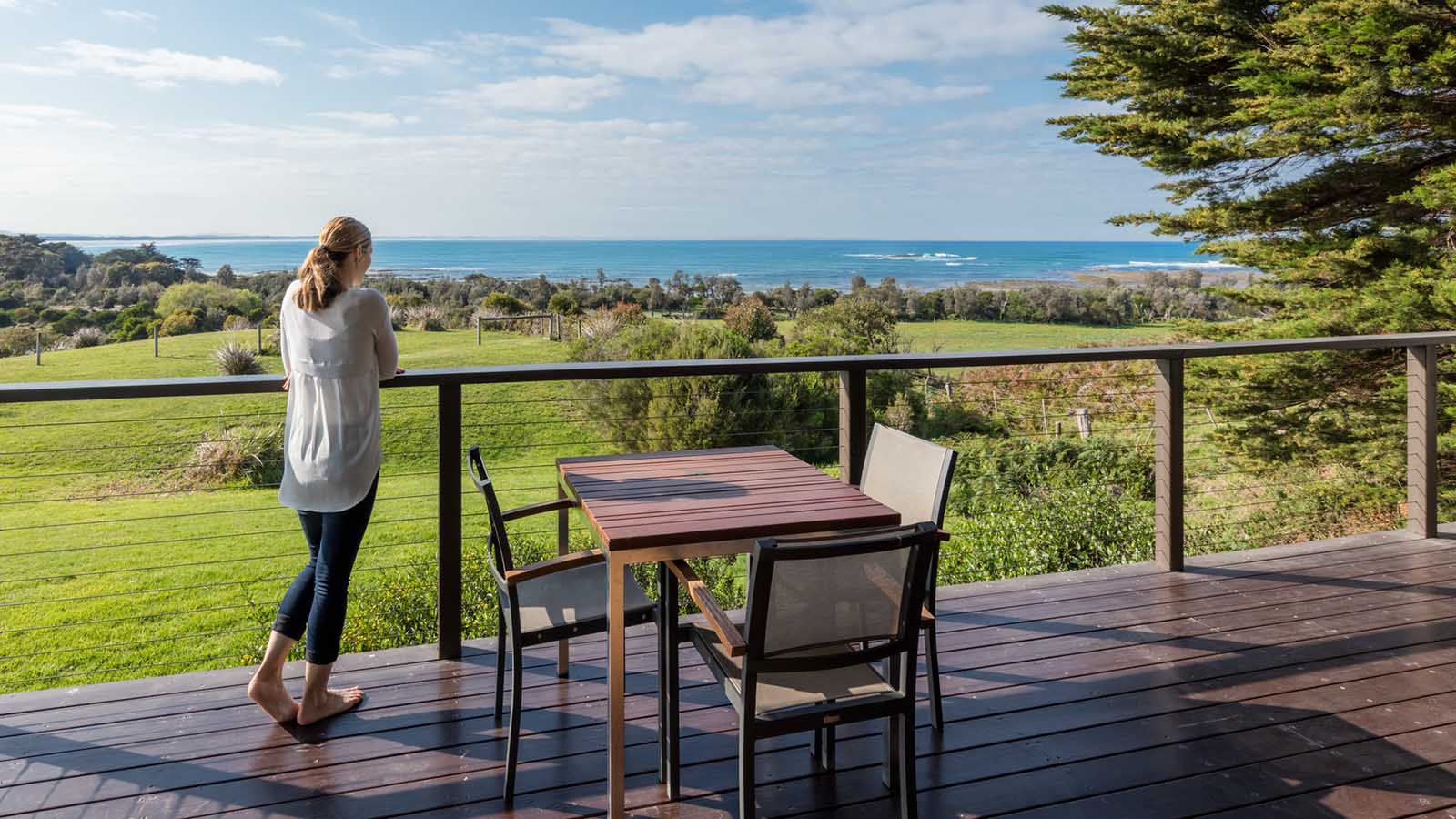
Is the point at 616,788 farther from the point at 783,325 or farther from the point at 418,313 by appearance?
the point at 418,313

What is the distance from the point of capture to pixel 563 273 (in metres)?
36.0

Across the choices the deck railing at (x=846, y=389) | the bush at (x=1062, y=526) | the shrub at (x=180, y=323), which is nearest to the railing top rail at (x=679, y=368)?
the deck railing at (x=846, y=389)

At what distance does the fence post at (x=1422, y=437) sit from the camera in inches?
165

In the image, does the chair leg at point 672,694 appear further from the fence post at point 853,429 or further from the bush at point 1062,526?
the bush at point 1062,526

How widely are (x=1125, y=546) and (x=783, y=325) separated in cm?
1873

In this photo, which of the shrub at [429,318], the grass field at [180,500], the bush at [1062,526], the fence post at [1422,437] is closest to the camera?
the fence post at [1422,437]

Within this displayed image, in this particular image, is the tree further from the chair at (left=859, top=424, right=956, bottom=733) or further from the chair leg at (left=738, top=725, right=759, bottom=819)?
the chair leg at (left=738, top=725, right=759, bottom=819)

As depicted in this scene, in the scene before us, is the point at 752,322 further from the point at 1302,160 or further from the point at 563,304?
the point at 1302,160

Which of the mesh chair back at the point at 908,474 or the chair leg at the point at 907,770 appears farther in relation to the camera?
the mesh chair back at the point at 908,474

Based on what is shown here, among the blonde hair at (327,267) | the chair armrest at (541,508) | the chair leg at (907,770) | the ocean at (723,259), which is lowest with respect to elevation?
the chair leg at (907,770)

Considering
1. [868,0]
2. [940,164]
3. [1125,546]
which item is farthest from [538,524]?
[940,164]

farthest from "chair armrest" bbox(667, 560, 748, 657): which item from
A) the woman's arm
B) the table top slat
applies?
the woman's arm

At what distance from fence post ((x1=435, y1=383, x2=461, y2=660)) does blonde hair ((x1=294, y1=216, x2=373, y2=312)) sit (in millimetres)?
606

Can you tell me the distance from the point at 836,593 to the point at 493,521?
2.69ft
